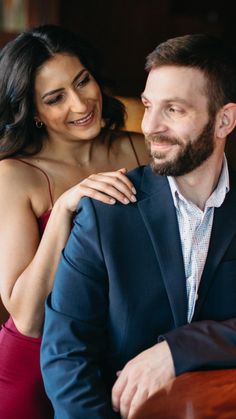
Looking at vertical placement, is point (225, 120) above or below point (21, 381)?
above

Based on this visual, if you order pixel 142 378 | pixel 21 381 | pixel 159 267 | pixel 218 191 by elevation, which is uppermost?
pixel 218 191

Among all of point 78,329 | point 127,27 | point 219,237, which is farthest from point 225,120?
point 127,27

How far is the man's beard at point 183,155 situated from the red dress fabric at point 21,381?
2.04 ft

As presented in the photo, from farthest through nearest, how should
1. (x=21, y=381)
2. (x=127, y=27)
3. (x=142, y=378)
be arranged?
(x=127, y=27) → (x=21, y=381) → (x=142, y=378)

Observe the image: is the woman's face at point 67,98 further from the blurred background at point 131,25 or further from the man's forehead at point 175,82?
the blurred background at point 131,25

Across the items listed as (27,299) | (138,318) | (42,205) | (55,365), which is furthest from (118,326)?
(42,205)

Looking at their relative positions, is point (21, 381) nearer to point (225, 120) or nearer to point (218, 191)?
point (218, 191)

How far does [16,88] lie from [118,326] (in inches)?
Answer: 30.8

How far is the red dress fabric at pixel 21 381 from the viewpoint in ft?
5.78

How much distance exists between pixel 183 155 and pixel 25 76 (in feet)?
2.04

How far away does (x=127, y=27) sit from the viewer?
595 cm

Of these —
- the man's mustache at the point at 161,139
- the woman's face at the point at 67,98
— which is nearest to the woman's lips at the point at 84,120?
the woman's face at the point at 67,98

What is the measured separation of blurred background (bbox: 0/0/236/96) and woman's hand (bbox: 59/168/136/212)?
4087 millimetres

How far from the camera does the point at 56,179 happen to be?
1956mm
